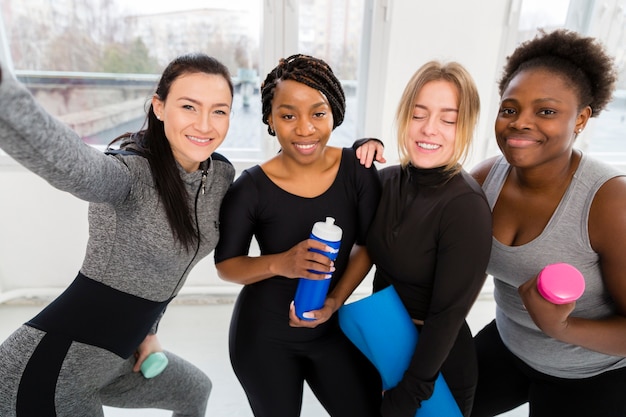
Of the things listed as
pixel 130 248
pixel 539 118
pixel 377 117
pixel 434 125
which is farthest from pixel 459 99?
pixel 377 117

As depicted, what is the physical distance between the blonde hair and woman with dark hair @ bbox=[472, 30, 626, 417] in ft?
0.40

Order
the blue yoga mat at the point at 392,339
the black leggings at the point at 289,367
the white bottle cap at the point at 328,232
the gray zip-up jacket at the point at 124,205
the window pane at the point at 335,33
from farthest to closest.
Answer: the window pane at the point at 335,33, the black leggings at the point at 289,367, the blue yoga mat at the point at 392,339, the white bottle cap at the point at 328,232, the gray zip-up jacket at the point at 124,205

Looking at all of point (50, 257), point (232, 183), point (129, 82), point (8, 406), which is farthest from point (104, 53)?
point (8, 406)

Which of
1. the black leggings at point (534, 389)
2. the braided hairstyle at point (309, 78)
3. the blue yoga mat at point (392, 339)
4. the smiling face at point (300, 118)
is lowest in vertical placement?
the black leggings at point (534, 389)

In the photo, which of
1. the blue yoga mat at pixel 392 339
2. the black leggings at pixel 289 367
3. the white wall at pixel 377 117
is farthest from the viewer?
the white wall at pixel 377 117

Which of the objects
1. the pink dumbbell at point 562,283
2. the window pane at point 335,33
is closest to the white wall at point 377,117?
the window pane at point 335,33

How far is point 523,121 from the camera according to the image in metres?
0.91

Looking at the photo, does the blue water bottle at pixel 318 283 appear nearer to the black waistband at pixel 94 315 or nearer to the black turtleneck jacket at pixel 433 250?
the black turtleneck jacket at pixel 433 250

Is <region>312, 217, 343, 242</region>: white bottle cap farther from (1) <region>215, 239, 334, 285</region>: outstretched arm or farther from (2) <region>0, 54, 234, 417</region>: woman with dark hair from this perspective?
(2) <region>0, 54, 234, 417</region>: woman with dark hair

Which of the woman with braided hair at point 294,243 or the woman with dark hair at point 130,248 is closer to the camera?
the woman with dark hair at point 130,248

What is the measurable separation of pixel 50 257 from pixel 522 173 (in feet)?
7.26

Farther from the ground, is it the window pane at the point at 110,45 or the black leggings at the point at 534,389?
the window pane at the point at 110,45

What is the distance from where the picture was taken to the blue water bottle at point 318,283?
84 centimetres

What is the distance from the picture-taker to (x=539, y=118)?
0.90 meters
